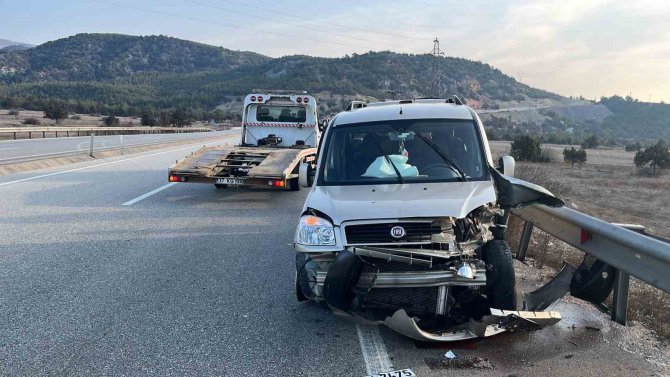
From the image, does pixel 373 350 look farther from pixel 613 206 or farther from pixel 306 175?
pixel 613 206

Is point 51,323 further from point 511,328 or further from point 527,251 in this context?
point 527,251

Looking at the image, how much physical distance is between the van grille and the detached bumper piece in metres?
0.62

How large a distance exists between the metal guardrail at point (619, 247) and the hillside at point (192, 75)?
8238cm

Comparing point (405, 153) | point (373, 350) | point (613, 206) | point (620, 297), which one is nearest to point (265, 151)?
point (405, 153)

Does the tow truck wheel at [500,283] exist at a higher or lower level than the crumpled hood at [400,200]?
lower

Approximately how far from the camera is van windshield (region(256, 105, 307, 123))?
54.0 feet

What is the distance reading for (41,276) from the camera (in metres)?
6.43

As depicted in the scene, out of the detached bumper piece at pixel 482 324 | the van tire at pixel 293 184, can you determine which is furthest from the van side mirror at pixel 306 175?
the van tire at pixel 293 184

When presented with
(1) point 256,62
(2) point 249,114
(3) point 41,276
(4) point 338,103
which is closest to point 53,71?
(1) point 256,62

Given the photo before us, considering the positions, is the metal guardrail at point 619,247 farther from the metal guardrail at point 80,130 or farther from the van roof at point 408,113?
the metal guardrail at point 80,130

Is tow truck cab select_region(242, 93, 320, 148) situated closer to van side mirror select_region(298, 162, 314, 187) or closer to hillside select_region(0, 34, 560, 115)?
van side mirror select_region(298, 162, 314, 187)

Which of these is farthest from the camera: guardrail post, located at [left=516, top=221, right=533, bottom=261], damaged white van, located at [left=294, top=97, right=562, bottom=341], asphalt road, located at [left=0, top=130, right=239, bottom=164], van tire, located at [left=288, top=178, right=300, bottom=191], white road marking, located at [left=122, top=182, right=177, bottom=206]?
asphalt road, located at [left=0, top=130, right=239, bottom=164]

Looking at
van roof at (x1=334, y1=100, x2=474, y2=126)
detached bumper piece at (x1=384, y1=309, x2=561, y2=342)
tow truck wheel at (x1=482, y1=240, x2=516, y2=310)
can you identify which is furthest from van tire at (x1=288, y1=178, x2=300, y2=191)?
detached bumper piece at (x1=384, y1=309, x2=561, y2=342)

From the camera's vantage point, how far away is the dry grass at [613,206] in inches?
235
